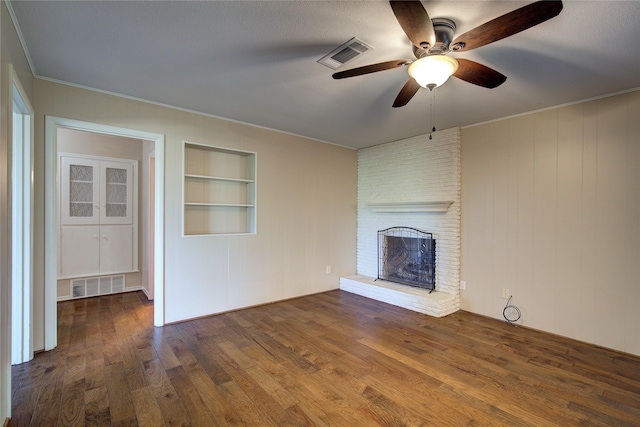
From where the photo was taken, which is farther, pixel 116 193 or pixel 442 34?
pixel 116 193

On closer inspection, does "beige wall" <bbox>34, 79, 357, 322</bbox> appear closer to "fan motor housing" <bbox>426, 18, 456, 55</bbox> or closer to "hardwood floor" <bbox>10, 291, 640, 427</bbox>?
"hardwood floor" <bbox>10, 291, 640, 427</bbox>

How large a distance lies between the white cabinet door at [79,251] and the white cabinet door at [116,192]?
0.26 metres

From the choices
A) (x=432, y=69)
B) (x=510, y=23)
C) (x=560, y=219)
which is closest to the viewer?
(x=510, y=23)

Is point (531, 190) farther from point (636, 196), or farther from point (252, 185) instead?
point (252, 185)

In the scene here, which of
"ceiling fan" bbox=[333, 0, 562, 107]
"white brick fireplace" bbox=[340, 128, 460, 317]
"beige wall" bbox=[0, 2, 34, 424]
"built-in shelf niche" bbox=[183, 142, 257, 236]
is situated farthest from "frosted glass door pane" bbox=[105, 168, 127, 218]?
"ceiling fan" bbox=[333, 0, 562, 107]

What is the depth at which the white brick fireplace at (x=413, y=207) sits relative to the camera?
3.99 metres

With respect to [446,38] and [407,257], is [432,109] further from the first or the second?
[407,257]

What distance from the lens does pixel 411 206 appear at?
447 centimetres

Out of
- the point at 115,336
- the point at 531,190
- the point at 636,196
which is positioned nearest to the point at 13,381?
the point at 115,336

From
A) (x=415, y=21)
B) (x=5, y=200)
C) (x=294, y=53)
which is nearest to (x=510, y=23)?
(x=415, y=21)

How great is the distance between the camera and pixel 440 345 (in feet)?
9.59

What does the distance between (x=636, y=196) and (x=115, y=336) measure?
5116 mm

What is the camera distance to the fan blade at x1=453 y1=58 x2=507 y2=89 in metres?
1.91

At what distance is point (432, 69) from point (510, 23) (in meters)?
0.46
